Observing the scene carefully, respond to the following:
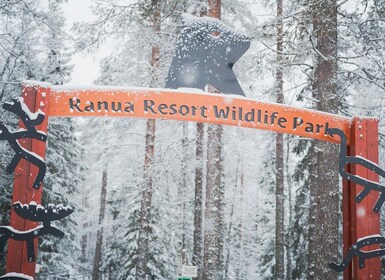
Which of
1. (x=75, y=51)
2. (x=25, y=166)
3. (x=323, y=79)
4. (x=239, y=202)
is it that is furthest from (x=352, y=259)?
(x=239, y=202)

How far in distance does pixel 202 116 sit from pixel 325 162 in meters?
3.15

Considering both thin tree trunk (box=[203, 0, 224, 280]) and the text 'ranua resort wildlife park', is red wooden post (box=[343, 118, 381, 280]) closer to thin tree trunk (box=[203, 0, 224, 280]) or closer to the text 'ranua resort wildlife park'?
the text 'ranua resort wildlife park'

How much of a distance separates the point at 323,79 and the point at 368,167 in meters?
2.59

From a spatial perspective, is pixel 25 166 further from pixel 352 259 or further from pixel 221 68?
pixel 352 259

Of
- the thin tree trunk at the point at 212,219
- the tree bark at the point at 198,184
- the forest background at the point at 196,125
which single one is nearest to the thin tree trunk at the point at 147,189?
the forest background at the point at 196,125

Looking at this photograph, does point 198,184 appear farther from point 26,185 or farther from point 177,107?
point 26,185

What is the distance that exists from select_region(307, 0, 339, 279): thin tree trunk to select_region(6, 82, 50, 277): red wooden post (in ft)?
15.5

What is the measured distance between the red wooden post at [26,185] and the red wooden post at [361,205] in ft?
13.0

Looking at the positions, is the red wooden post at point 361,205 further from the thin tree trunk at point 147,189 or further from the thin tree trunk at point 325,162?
the thin tree trunk at point 147,189

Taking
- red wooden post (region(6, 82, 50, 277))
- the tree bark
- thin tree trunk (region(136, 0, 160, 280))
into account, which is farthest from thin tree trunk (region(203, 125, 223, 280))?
red wooden post (region(6, 82, 50, 277))

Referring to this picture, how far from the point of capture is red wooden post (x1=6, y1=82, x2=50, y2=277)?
4242 mm

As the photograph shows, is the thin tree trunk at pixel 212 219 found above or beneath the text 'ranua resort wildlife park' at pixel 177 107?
beneath

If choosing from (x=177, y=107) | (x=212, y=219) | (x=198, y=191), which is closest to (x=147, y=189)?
(x=198, y=191)

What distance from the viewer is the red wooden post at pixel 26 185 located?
13.9 ft
